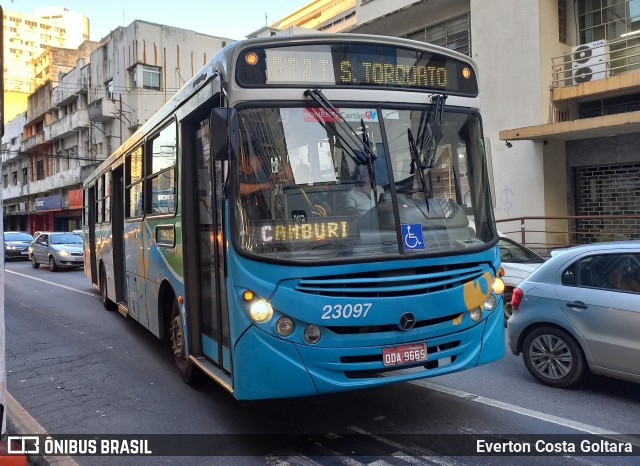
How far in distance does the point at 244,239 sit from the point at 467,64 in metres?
2.69

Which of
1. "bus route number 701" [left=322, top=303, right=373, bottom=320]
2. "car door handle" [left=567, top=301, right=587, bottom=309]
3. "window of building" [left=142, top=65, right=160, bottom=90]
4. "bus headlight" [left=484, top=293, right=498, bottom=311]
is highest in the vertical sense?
"window of building" [left=142, top=65, right=160, bottom=90]

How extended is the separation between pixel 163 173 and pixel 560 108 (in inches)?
535

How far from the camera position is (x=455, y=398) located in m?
5.69

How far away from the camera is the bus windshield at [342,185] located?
436 centimetres

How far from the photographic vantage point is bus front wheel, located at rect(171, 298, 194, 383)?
243 inches

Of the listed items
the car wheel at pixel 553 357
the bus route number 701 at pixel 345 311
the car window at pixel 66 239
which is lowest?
the car wheel at pixel 553 357

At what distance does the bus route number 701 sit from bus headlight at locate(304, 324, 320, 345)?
4.6 inches

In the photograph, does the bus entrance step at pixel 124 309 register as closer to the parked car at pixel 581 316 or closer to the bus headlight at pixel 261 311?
the bus headlight at pixel 261 311

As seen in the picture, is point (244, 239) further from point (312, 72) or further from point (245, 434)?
point (245, 434)

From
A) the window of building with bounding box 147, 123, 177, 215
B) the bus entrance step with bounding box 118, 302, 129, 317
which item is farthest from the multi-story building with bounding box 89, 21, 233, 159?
the window of building with bounding box 147, 123, 177, 215

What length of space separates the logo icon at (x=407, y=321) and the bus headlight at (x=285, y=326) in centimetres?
83

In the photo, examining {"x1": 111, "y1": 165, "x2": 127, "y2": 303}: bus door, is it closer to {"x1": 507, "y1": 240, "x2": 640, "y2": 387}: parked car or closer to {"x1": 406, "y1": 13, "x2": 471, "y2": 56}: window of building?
{"x1": 507, "y1": 240, "x2": 640, "y2": 387}: parked car

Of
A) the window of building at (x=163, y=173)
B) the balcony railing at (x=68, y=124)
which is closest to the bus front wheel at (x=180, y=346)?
the window of building at (x=163, y=173)

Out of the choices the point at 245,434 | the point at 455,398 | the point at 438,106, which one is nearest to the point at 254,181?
the point at 438,106
